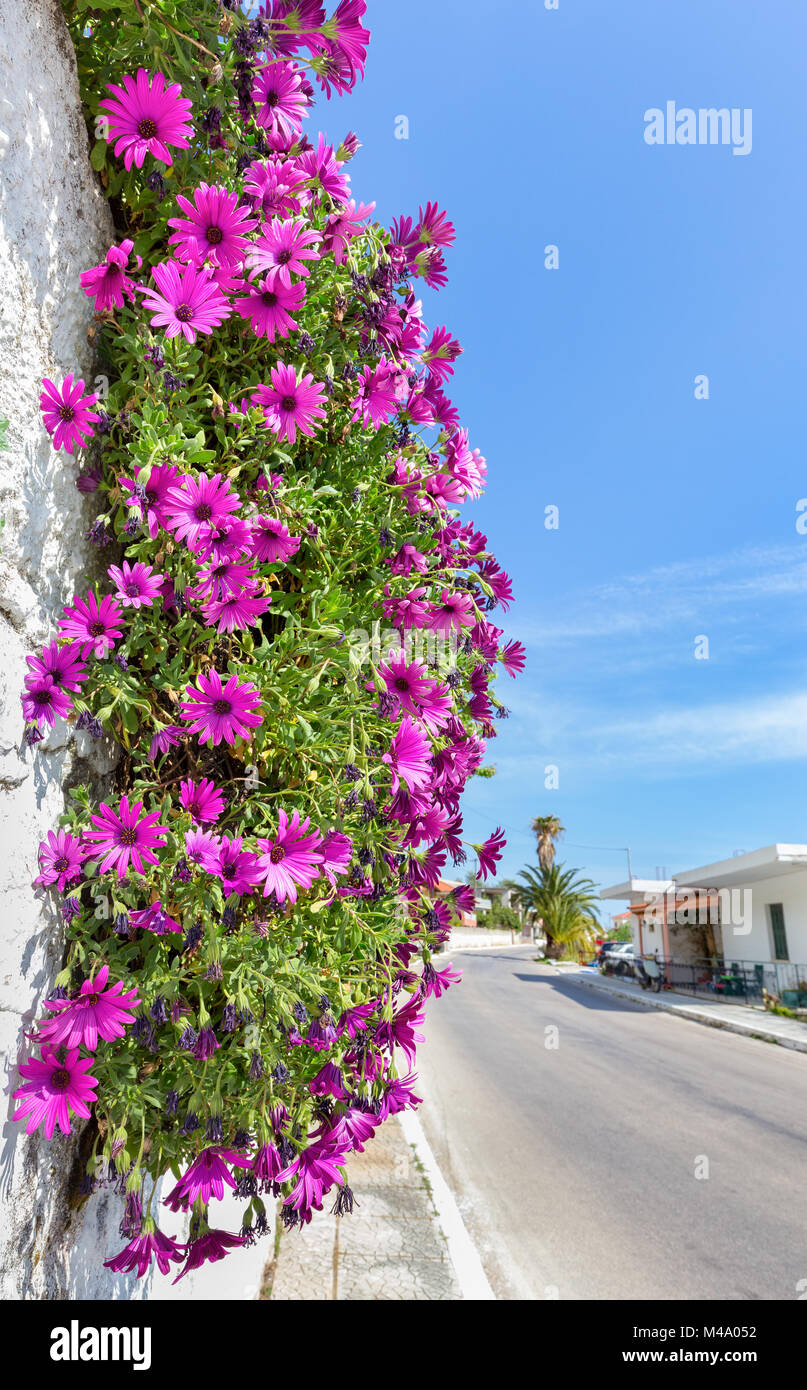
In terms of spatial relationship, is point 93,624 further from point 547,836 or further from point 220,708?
point 547,836

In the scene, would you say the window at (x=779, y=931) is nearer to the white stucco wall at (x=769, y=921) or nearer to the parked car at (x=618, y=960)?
the white stucco wall at (x=769, y=921)

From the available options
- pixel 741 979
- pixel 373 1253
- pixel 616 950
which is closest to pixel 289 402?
pixel 373 1253

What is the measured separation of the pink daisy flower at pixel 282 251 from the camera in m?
1.35

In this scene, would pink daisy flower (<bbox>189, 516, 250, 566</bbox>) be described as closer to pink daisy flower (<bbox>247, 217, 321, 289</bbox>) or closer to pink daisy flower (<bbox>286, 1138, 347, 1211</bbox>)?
pink daisy flower (<bbox>247, 217, 321, 289</bbox>)

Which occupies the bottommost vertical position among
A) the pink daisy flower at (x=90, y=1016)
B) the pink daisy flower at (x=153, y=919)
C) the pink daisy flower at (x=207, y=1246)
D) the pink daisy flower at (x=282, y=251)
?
the pink daisy flower at (x=207, y=1246)

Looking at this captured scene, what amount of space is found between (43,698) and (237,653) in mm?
348

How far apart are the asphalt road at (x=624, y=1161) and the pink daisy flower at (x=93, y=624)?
15.7 ft

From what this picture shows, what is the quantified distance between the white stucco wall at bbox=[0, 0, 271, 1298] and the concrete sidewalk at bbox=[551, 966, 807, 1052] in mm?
16737

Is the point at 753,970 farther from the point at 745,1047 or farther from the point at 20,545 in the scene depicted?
the point at 20,545

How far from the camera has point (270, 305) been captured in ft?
4.61

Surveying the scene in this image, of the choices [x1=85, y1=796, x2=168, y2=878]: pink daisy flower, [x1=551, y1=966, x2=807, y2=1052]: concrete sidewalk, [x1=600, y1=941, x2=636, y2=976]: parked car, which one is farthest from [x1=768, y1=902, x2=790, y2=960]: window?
[x1=85, y1=796, x2=168, y2=878]: pink daisy flower

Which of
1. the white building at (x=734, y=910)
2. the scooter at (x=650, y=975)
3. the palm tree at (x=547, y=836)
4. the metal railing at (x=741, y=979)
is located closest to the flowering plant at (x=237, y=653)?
the white building at (x=734, y=910)

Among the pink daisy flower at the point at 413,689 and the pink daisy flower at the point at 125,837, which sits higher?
the pink daisy flower at the point at 413,689

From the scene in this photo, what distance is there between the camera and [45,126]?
4.55 feet
